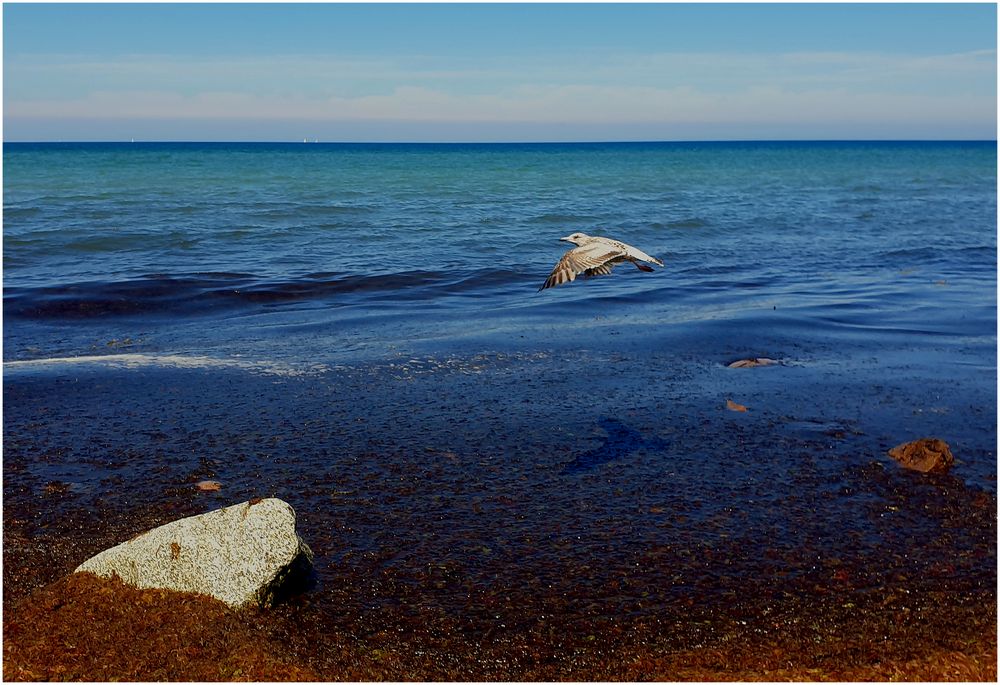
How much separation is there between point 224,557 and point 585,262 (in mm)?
3568

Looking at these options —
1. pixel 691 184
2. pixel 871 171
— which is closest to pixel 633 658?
pixel 691 184

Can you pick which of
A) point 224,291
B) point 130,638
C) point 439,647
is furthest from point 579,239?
point 224,291

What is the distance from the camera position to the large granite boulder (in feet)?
18.6

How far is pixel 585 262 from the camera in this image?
774cm

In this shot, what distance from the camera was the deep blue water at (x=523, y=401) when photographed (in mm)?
6789

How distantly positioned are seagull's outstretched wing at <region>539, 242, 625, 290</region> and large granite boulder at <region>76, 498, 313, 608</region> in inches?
109

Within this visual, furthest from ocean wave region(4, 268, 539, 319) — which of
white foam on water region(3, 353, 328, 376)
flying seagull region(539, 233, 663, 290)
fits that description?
flying seagull region(539, 233, 663, 290)

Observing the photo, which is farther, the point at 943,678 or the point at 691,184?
the point at 691,184

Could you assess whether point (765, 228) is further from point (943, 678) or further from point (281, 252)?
point (943, 678)

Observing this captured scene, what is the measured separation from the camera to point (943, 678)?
5.12 metres

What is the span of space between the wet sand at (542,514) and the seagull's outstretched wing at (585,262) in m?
1.61

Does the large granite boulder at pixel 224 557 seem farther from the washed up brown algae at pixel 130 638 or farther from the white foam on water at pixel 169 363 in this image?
the white foam on water at pixel 169 363

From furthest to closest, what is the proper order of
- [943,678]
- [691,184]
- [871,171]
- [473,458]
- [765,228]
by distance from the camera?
[871,171] → [691,184] → [765,228] → [473,458] → [943,678]

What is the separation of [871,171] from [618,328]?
2307 inches
